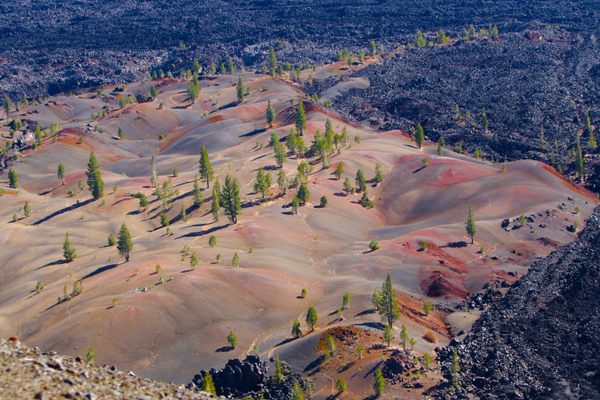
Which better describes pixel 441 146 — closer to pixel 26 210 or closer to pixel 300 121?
pixel 300 121

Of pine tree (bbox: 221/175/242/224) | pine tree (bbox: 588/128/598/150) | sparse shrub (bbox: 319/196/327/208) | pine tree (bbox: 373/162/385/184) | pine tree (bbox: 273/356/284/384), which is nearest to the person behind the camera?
pine tree (bbox: 273/356/284/384)

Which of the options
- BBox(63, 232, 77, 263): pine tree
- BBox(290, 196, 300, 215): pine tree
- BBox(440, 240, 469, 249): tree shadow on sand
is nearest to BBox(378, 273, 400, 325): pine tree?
BBox(440, 240, 469, 249): tree shadow on sand

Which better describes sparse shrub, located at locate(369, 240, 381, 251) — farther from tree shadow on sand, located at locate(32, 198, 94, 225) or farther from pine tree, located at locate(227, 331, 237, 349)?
tree shadow on sand, located at locate(32, 198, 94, 225)

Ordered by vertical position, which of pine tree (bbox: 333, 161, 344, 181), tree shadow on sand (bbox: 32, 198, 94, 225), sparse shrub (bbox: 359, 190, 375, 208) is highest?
pine tree (bbox: 333, 161, 344, 181)

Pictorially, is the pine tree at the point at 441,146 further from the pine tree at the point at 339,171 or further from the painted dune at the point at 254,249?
the pine tree at the point at 339,171

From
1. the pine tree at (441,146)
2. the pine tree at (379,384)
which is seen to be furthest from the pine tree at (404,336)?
the pine tree at (441,146)

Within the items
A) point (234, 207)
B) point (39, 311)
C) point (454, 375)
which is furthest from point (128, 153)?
point (454, 375)
